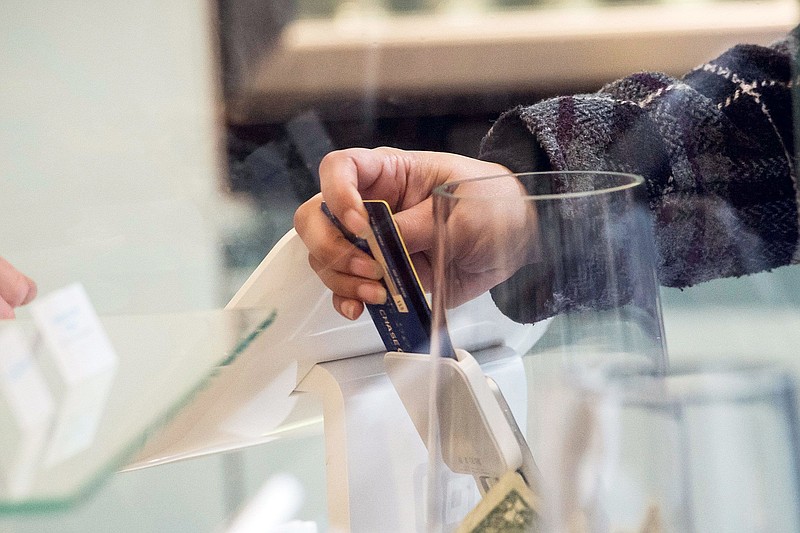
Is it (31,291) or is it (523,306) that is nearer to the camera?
(523,306)

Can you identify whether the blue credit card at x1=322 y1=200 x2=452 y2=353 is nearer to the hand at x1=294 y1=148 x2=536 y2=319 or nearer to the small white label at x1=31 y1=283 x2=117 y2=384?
the hand at x1=294 y1=148 x2=536 y2=319

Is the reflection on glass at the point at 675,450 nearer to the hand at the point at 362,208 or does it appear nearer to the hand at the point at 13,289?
the hand at the point at 362,208

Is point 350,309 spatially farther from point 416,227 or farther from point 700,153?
point 700,153

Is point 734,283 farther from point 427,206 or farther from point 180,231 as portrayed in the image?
point 180,231

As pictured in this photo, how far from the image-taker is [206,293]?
0.44 meters

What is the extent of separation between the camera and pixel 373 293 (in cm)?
34

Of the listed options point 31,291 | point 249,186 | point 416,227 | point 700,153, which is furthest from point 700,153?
point 31,291

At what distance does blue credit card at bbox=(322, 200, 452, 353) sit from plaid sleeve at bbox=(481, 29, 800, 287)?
0.25 feet

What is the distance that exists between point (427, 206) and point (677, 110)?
0.12 m

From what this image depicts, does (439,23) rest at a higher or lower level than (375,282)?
higher

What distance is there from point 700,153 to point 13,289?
0.35 meters

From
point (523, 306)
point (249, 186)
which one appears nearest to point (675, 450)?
point (523, 306)

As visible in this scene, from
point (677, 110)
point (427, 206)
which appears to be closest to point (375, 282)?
point (427, 206)

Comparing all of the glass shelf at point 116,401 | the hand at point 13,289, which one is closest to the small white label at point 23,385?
the glass shelf at point 116,401
